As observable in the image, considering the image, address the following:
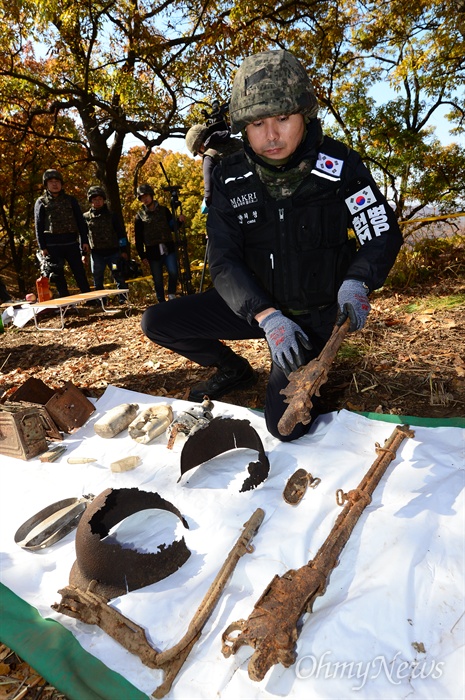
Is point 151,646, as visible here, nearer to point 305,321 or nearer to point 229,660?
point 229,660

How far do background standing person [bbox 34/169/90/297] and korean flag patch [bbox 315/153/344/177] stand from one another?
7234 mm

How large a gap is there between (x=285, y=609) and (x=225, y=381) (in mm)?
2422

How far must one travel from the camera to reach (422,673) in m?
1.51

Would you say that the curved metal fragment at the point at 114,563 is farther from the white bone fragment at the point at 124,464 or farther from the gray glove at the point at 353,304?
the gray glove at the point at 353,304

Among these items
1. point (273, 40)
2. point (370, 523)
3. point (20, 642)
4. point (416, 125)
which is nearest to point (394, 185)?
point (416, 125)

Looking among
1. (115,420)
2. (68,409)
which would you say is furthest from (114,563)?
(68,409)

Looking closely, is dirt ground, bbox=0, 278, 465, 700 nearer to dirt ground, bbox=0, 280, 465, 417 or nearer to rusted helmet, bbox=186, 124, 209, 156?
dirt ground, bbox=0, 280, 465, 417

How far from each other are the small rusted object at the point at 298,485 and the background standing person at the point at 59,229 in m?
8.02

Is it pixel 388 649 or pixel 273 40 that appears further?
pixel 273 40

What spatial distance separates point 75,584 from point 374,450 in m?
1.80

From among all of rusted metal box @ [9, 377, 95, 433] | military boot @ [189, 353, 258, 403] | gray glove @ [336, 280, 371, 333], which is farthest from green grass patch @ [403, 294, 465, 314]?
rusted metal box @ [9, 377, 95, 433]

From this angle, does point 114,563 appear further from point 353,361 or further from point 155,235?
point 155,235

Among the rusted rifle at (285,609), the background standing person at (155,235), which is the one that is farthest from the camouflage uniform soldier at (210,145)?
the rusted rifle at (285,609)

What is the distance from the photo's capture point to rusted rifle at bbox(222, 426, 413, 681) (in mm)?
1561
